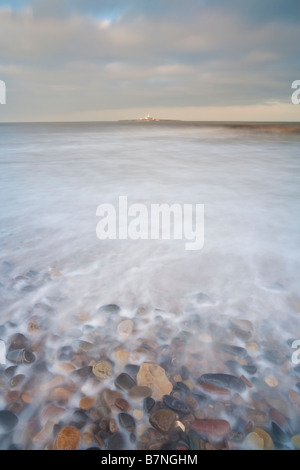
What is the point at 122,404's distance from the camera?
3.93 feet

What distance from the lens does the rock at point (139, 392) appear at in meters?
1.24

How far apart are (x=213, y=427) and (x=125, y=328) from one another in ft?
2.32

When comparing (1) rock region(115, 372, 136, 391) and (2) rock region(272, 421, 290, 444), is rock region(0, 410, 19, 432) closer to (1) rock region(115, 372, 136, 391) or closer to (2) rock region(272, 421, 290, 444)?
(1) rock region(115, 372, 136, 391)

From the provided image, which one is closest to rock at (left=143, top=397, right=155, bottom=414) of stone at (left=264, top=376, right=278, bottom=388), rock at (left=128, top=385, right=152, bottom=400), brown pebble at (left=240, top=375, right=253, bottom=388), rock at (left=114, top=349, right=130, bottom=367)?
rock at (left=128, top=385, right=152, bottom=400)

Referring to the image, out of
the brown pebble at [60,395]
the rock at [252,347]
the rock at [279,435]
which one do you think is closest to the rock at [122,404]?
the brown pebble at [60,395]

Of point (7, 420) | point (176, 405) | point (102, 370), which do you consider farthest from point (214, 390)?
point (7, 420)

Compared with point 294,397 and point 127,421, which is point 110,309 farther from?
point 294,397

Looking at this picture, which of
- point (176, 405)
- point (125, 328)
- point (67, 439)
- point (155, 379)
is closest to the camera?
point (67, 439)

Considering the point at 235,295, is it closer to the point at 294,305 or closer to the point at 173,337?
the point at 294,305

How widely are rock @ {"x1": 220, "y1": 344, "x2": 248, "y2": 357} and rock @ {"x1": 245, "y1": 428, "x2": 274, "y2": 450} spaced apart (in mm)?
394

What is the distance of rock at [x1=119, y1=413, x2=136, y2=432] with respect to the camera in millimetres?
1113

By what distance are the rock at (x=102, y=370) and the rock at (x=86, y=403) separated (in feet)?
0.37

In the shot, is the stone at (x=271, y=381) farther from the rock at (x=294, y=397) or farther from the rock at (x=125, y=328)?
the rock at (x=125, y=328)

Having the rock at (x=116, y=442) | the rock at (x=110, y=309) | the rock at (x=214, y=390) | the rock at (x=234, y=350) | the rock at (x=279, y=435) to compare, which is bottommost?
the rock at (x=116, y=442)
